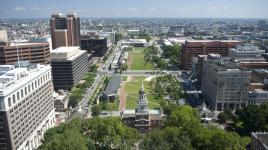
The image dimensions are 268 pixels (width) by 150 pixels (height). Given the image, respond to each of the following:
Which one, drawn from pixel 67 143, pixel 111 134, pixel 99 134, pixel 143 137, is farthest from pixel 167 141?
pixel 67 143

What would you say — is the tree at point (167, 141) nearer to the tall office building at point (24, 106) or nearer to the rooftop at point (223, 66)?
the tall office building at point (24, 106)

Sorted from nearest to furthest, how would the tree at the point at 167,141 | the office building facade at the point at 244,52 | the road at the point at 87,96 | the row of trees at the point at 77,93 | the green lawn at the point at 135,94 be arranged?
the tree at the point at 167,141, the road at the point at 87,96, the row of trees at the point at 77,93, the green lawn at the point at 135,94, the office building facade at the point at 244,52

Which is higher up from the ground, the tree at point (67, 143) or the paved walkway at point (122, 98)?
the tree at point (67, 143)

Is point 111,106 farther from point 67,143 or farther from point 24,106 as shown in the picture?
point 67,143

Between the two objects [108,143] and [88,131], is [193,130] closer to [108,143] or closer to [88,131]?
[108,143]

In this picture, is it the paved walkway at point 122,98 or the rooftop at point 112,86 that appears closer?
the paved walkway at point 122,98

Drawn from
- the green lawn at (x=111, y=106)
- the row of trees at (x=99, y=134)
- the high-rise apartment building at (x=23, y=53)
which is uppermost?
the high-rise apartment building at (x=23, y=53)

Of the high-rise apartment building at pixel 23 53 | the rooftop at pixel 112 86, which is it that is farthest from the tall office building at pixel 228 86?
the high-rise apartment building at pixel 23 53

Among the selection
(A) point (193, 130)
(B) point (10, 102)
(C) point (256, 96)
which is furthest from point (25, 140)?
(C) point (256, 96)

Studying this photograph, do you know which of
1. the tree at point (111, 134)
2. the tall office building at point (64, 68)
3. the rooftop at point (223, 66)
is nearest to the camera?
the tree at point (111, 134)
